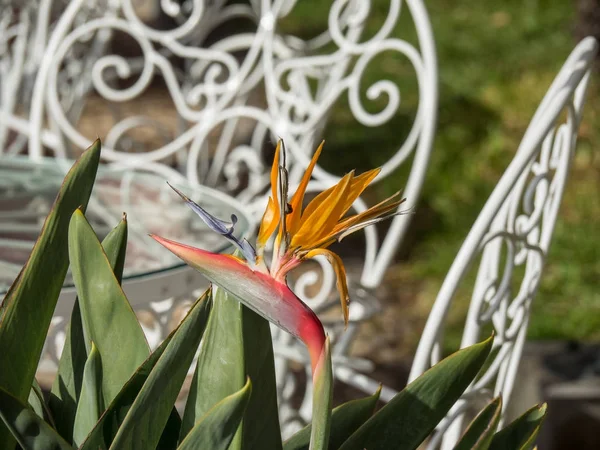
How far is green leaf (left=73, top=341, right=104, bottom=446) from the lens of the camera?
2.34ft

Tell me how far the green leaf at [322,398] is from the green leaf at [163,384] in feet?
0.31

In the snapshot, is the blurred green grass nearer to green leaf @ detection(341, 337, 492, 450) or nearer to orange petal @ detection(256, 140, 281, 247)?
green leaf @ detection(341, 337, 492, 450)

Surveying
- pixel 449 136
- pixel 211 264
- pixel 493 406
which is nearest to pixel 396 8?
pixel 493 406

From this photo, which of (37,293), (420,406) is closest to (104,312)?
(37,293)

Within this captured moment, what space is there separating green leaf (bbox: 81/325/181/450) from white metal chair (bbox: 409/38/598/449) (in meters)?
0.52

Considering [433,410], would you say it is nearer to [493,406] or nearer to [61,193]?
[493,406]

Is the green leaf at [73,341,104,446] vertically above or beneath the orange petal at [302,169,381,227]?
beneath

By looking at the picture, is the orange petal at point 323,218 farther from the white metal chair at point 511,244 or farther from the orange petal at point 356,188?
the white metal chair at point 511,244

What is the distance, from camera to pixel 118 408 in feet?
2.39

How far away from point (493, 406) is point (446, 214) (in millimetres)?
3262

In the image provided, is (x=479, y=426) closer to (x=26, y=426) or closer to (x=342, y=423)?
(x=342, y=423)

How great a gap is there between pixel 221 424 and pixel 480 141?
4.05 metres

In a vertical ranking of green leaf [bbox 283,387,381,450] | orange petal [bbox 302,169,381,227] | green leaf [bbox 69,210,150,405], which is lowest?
green leaf [bbox 283,387,381,450]

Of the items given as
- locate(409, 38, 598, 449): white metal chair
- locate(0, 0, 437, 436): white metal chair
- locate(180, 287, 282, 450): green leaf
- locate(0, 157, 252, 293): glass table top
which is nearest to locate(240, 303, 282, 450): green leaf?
locate(180, 287, 282, 450): green leaf
